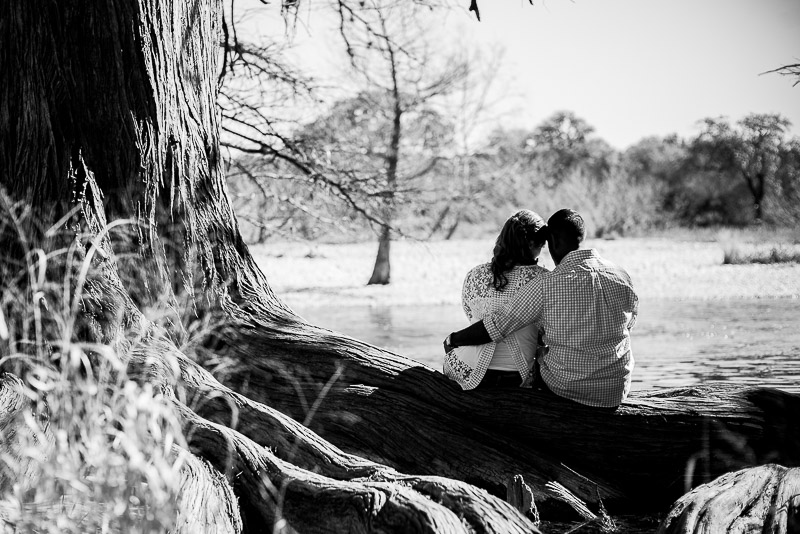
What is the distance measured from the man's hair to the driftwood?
121cm

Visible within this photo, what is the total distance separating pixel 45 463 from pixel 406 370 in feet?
7.62

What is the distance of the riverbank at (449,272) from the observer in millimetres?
15562

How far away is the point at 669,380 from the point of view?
24.4 ft

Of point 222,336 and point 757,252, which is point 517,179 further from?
point 222,336

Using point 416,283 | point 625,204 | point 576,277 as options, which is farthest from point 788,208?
point 576,277

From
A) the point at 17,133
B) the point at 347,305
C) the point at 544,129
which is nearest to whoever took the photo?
the point at 17,133

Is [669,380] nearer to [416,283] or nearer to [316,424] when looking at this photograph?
[316,424]

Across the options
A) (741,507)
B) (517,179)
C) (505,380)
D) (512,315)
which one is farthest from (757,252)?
(741,507)

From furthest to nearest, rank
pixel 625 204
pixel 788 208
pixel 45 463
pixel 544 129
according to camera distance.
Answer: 1. pixel 544 129
2. pixel 625 204
3. pixel 788 208
4. pixel 45 463

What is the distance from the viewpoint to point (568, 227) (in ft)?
13.6

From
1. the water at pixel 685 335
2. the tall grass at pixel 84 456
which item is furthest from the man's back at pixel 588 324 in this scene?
the water at pixel 685 335

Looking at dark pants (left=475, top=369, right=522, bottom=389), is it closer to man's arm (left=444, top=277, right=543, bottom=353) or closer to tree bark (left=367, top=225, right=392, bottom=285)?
man's arm (left=444, top=277, right=543, bottom=353)

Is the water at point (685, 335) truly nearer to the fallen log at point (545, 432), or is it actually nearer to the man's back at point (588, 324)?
the fallen log at point (545, 432)

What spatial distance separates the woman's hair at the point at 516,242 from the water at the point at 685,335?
9.96 feet
